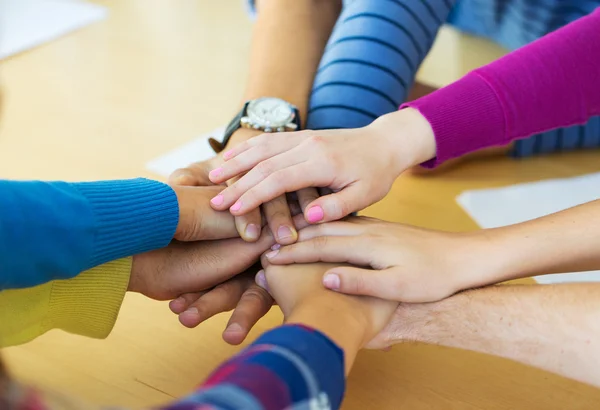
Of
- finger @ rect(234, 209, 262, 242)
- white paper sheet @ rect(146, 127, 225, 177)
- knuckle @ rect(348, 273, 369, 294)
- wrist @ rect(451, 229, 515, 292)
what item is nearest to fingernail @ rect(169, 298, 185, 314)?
finger @ rect(234, 209, 262, 242)

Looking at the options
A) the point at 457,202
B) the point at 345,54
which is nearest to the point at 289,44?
the point at 345,54

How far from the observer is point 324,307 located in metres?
0.66

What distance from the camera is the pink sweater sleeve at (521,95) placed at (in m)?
0.87

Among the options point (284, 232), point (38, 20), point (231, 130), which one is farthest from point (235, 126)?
point (38, 20)

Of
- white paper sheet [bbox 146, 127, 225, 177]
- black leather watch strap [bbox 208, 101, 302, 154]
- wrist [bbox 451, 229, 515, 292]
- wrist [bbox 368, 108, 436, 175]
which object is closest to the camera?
wrist [bbox 451, 229, 515, 292]

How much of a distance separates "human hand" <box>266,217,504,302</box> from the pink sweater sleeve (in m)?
0.18

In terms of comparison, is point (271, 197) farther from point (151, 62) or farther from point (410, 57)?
point (151, 62)

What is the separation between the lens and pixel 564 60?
887 millimetres

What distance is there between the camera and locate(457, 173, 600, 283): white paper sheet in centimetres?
104

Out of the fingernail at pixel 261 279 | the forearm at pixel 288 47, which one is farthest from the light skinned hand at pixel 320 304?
the forearm at pixel 288 47

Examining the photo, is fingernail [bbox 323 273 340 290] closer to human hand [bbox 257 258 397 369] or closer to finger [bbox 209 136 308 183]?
human hand [bbox 257 258 397 369]

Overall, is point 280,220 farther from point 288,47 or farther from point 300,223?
point 288,47

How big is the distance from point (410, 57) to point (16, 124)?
80 cm

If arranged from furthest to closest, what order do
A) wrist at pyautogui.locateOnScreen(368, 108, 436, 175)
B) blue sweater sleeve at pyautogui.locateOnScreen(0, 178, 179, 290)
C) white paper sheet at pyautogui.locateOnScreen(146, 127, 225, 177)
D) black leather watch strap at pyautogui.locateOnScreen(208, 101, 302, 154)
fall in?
1. white paper sheet at pyautogui.locateOnScreen(146, 127, 225, 177)
2. black leather watch strap at pyautogui.locateOnScreen(208, 101, 302, 154)
3. wrist at pyautogui.locateOnScreen(368, 108, 436, 175)
4. blue sweater sleeve at pyautogui.locateOnScreen(0, 178, 179, 290)
